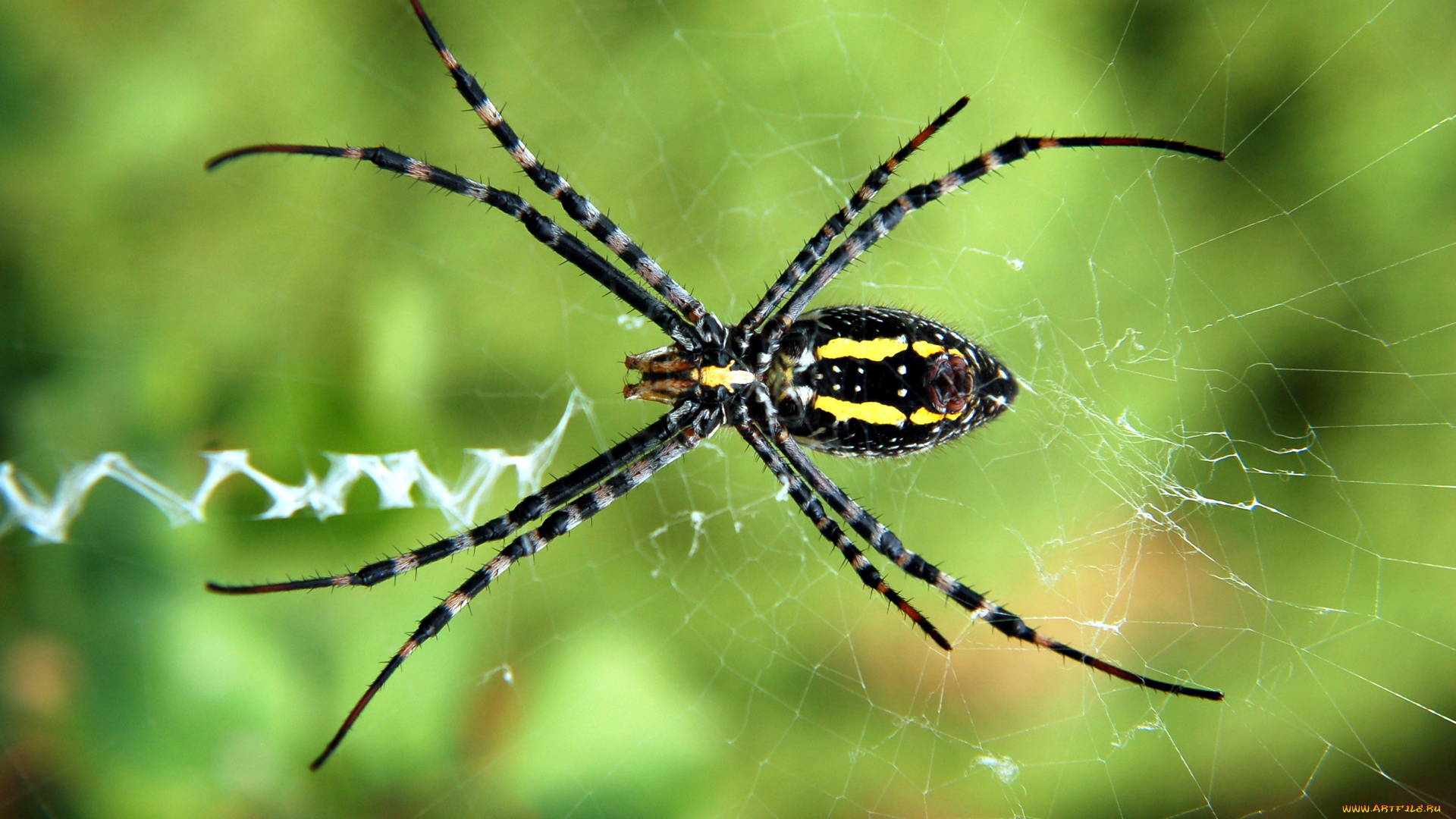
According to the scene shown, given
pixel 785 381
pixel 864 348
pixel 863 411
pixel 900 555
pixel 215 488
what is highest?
pixel 215 488

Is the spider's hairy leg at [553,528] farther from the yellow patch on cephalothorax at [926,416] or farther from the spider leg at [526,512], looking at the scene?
the yellow patch on cephalothorax at [926,416]

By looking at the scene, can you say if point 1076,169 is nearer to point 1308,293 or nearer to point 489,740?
point 1308,293

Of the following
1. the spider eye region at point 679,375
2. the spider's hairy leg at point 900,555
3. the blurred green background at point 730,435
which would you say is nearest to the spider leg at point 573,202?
the spider eye region at point 679,375

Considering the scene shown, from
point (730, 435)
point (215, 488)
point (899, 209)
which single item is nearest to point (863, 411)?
point (899, 209)

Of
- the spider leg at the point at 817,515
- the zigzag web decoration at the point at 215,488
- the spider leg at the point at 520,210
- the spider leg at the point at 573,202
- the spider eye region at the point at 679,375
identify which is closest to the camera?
the spider leg at the point at 520,210

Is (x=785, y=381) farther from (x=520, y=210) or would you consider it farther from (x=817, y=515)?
(x=520, y=210)
